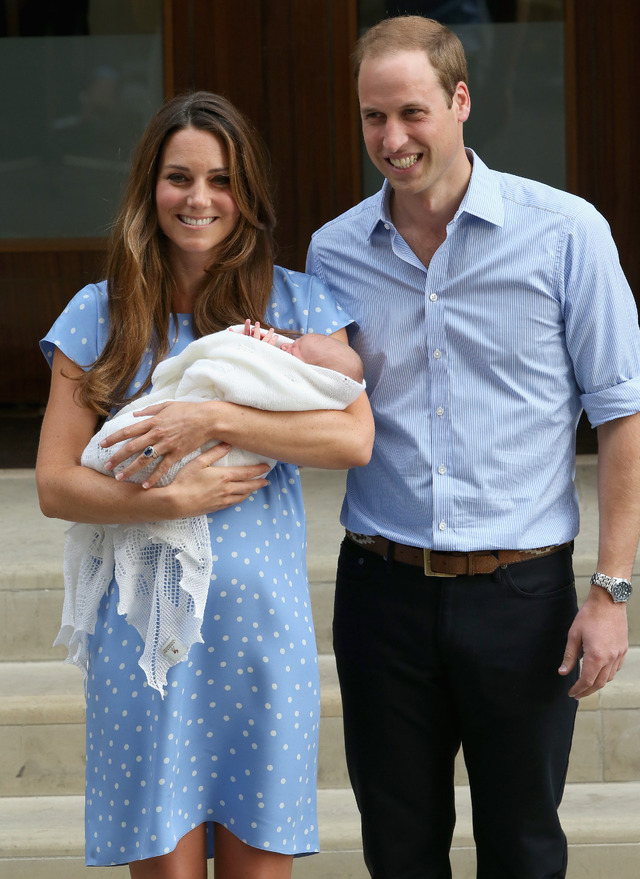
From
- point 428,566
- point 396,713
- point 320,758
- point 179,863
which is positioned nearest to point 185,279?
point 428,566

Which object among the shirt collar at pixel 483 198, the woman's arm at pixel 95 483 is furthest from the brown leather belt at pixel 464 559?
the shirt collar at pixel 483 198

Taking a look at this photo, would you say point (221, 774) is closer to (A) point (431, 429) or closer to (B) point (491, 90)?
(A) point (431, 429)

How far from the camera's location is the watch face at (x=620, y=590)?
1.95 metres

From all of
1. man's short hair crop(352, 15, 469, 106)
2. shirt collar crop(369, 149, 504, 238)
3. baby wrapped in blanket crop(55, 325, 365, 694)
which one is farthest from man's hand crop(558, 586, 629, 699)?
man's short hair crop(352, 15, 469, 106)

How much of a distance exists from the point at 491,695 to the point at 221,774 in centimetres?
51

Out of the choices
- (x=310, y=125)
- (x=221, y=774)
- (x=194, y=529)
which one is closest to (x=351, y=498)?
(x=194, y=529)

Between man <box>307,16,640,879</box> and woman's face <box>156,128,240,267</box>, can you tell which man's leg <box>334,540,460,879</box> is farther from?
woman's face <box>156,128,240,267</box>

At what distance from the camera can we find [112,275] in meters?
2.01

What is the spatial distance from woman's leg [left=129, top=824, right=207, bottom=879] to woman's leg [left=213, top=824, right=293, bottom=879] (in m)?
0.04

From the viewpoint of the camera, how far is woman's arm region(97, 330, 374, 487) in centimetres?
180

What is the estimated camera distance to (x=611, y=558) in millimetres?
1982

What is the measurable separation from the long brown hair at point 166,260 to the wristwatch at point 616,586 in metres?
0.78

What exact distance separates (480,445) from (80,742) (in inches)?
62.2

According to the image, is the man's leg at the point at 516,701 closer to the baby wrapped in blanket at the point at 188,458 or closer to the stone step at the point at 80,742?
the baby wrapped in blanket at the point at 188,458
